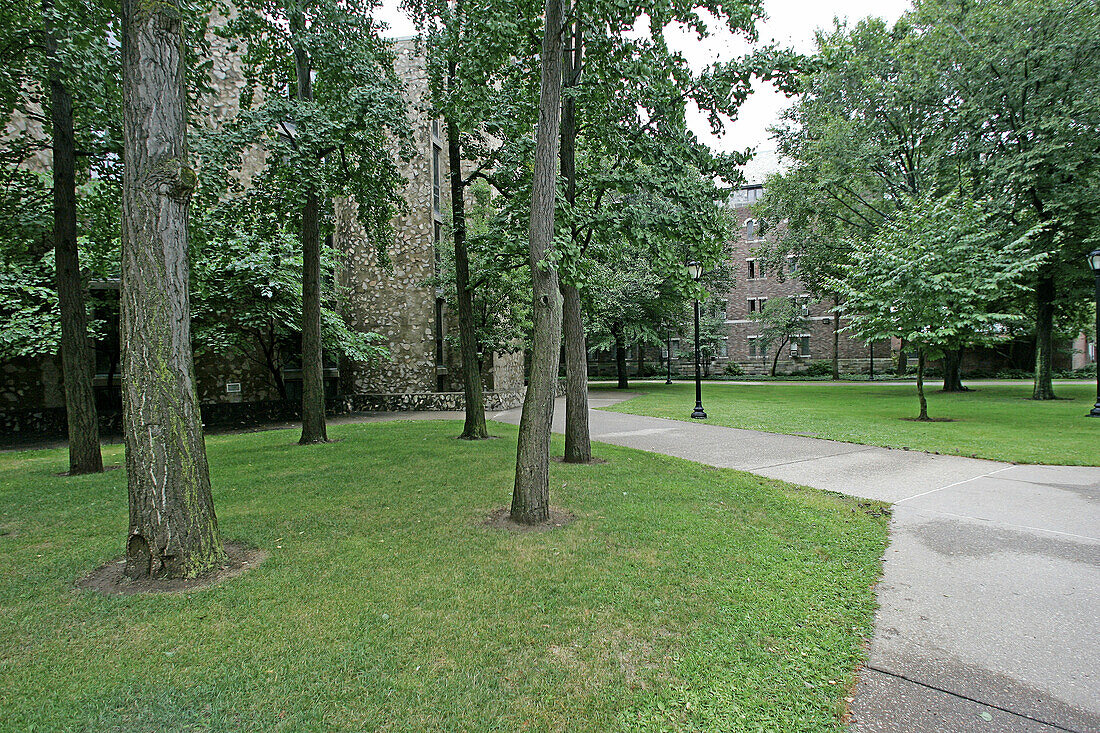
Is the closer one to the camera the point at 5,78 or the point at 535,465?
the point at 535,465

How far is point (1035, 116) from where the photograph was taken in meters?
18.3

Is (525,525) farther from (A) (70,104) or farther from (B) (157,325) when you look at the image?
(A) (70,104)

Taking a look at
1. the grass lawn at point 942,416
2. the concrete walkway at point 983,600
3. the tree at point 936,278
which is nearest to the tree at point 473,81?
the concrete walkway at point 983,600

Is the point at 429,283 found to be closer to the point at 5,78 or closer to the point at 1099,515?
the point at 5,78

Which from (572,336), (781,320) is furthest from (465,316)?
(781,320)

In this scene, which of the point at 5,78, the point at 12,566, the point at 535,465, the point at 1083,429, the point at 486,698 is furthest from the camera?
the point at 1083,429

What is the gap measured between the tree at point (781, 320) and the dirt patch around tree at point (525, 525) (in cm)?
4240

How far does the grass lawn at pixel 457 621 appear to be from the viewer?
8.77 ft

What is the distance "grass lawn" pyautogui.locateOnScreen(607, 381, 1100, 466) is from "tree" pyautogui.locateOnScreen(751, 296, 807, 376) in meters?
20.1

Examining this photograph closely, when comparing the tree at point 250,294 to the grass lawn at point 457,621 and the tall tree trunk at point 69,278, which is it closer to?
the tall tree trunk at point 69,278

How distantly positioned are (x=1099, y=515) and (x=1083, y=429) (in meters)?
9.06

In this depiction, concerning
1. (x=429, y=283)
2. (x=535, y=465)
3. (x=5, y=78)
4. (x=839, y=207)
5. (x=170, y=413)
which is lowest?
(x=535, y=465)

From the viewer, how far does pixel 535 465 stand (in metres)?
5.74

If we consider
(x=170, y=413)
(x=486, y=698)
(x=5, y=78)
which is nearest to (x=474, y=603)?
(x=486, y=698)
